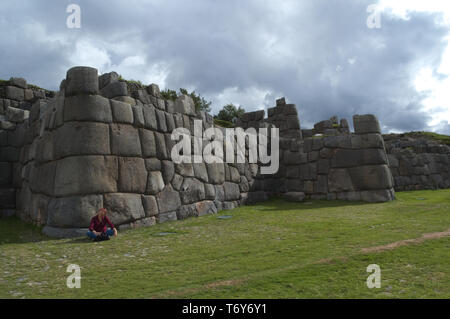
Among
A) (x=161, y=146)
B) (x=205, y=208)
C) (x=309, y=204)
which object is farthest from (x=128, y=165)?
(x=309, y=204)

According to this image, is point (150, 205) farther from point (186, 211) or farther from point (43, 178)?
point (43, 178)

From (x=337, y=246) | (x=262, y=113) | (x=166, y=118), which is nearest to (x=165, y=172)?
(x=166, y=118)

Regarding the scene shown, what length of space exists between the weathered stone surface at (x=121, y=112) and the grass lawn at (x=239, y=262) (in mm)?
2427

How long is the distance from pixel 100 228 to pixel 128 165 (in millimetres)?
1641

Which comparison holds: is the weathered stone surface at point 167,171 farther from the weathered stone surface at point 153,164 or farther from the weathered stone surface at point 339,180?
the weathered stone surface at point 339,180

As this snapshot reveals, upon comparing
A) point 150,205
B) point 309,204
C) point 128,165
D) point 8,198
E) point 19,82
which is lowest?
point 309,204

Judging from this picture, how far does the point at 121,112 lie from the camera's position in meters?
6.76

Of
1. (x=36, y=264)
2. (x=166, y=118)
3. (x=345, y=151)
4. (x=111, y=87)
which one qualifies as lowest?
(x=36, y=264)

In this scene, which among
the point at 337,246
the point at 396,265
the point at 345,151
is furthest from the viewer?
the point at 345,151

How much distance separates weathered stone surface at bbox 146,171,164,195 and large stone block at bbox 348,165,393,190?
24.1 ft

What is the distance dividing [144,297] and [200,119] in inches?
281

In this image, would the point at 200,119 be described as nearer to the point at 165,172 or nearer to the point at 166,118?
the point at 166,118

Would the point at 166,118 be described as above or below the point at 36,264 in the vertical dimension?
above

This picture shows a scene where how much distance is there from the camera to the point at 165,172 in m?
7.60
